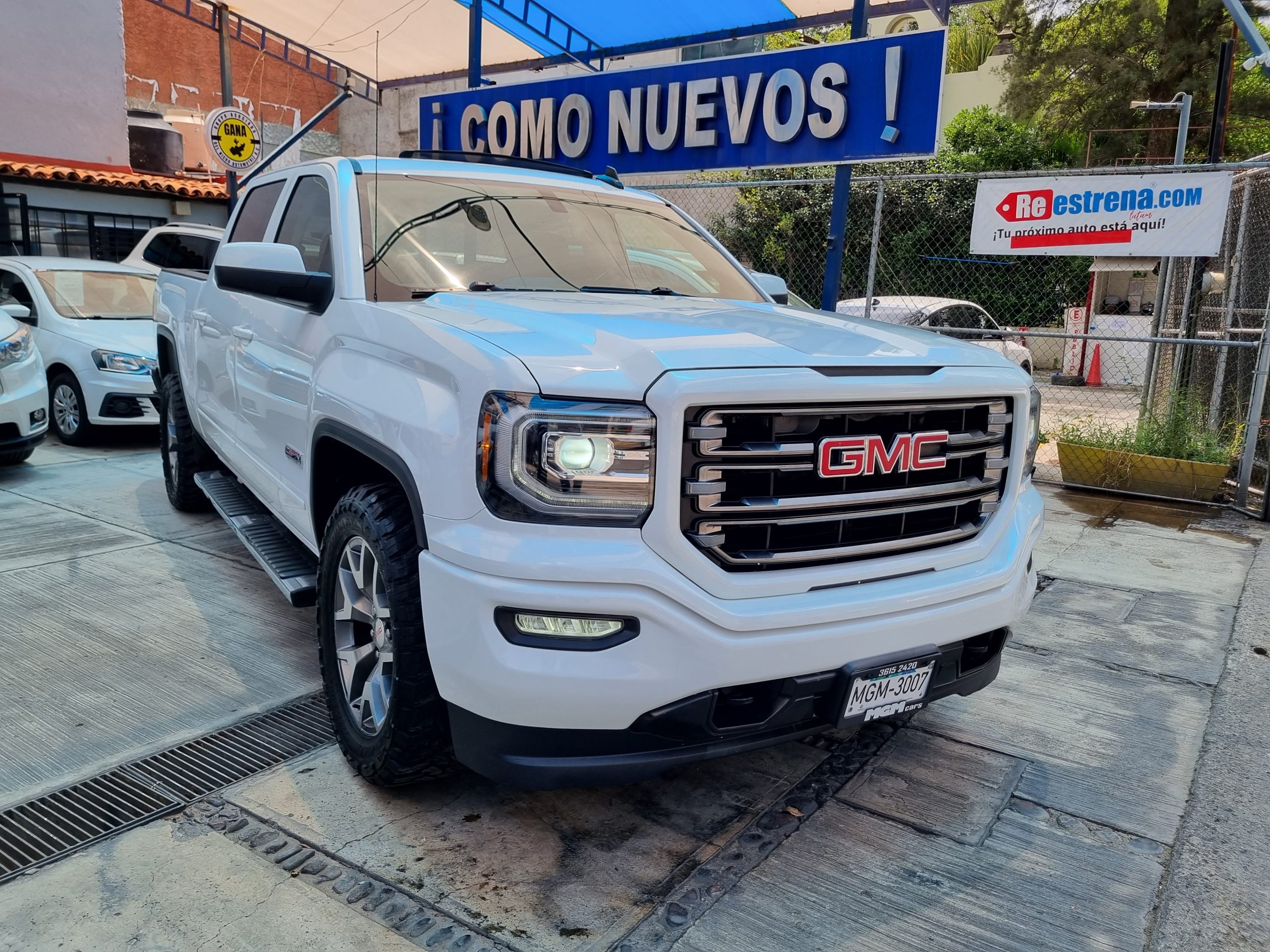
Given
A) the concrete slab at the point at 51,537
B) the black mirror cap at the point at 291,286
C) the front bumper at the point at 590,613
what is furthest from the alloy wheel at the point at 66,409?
the front bumper at the point at 590,613

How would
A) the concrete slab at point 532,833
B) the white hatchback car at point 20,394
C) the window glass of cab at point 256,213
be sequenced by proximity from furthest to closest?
the white hatchback car at point 20,394, the window glass of cab at point 256,213, the concrete slab at point 532,833

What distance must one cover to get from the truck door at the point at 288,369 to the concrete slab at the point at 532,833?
1053 millimetres

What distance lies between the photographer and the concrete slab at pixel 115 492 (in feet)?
19.5

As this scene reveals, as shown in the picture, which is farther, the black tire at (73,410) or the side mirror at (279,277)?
the black tire at (73,410)

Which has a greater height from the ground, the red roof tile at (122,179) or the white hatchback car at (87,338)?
the red roof tile at (122,179)

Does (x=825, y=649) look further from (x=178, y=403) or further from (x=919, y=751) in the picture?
(x=178, y=403)

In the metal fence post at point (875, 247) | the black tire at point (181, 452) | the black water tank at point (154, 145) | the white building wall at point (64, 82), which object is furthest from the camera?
the black water tank at point (154, 145)

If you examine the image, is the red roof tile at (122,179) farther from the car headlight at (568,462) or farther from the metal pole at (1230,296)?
the car headlight at (568,462)

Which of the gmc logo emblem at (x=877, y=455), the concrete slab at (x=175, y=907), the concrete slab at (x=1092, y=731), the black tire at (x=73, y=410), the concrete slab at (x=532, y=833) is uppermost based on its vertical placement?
the gmc logo emblem at (x=877, y=455)

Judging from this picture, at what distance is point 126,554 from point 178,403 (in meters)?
1.02

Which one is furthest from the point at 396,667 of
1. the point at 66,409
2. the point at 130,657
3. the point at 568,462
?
the point at 66,409

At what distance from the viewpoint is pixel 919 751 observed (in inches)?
132

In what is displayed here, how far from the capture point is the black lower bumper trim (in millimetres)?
2324

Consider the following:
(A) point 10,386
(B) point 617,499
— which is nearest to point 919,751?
(B) point 617,499
